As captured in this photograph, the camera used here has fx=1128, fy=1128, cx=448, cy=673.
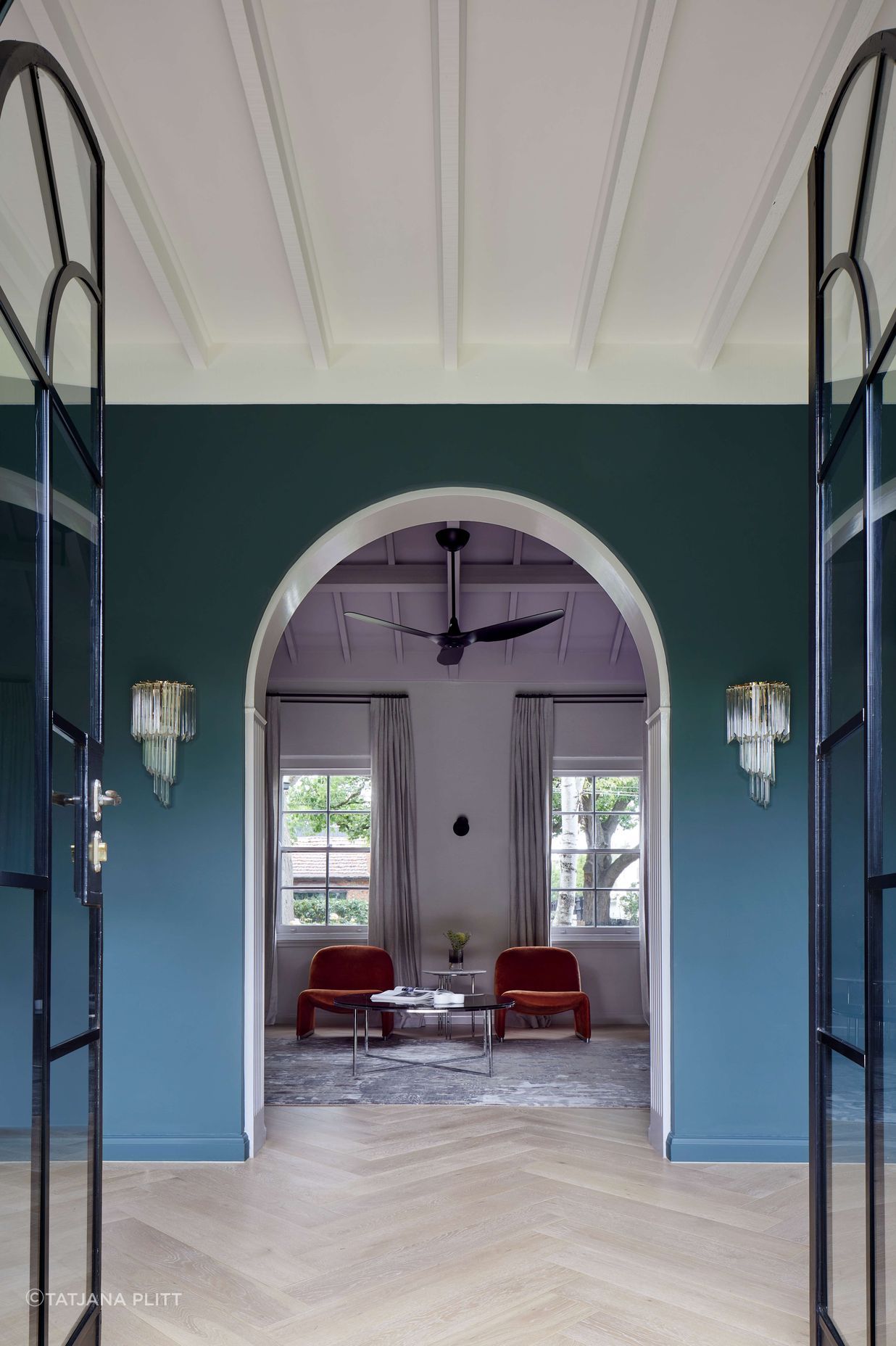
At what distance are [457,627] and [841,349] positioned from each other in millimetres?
4731

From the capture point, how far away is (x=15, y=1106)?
185cm

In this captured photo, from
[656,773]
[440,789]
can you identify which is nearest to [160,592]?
[656,773]

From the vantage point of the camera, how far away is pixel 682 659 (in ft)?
15.5

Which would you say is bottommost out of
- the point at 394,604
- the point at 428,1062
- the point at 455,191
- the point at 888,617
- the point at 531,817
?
the point at 428,1062

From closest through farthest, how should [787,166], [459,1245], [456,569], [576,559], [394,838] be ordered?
[787,166] → [459,1245] → [576,559] → [456,569] → [394,838]

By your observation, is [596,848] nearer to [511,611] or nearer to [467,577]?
[511,611]

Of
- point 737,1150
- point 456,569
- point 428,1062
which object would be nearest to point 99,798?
point 737,1150

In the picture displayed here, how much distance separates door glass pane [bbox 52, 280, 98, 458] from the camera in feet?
7.36

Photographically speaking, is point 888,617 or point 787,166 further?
point 787,166

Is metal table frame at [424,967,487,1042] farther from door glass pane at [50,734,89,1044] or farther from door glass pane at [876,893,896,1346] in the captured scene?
door glass pane at [876,893,896,1346]

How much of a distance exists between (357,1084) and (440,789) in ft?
10.3

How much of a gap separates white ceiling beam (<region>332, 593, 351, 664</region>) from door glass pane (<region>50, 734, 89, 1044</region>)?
601 centimetres

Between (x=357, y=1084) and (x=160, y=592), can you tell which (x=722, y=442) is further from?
(x=357, y=1084)

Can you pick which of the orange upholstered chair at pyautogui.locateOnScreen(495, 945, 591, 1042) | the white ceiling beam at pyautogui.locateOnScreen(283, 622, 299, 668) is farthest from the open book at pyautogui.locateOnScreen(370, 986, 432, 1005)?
the white ceiling beam at pyautogui.locateOnScreen(283, 622, 299, 668)
